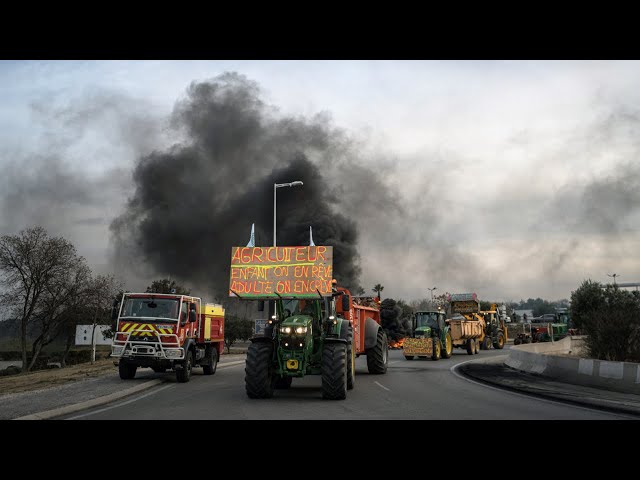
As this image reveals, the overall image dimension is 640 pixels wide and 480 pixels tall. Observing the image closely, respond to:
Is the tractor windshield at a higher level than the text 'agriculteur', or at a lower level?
lower

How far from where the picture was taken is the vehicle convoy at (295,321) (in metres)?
11.8

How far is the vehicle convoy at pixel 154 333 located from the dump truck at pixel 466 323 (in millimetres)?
17506

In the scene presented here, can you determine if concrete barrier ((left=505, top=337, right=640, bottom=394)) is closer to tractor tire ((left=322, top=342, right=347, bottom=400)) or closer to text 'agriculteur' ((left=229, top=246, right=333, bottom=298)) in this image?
tractor tire ((left=322, top=342, right=347, bottom=400))

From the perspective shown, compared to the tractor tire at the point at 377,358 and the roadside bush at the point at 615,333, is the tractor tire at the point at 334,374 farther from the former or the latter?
the roadside bush at the point at 615,333

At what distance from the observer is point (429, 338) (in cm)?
2655

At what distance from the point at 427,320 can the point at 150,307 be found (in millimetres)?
15975

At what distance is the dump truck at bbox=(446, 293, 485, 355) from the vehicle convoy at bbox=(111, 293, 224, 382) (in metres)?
17.5

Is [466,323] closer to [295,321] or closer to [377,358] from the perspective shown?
[377,358]

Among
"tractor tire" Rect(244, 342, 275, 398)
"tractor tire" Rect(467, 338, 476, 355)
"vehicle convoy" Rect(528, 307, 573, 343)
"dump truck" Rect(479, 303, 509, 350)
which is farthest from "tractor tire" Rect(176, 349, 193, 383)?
"vehicle convoy" Rect(528, 307, 573, 343)

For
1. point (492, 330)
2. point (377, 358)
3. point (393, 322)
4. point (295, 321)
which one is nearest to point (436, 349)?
point (377, 358)

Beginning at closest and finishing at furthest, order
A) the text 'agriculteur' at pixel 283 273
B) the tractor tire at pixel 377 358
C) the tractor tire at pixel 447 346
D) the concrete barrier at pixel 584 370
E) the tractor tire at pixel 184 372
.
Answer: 1. the concrete barrier at pixel 584 370
2. the text 'agriculteur' at pixel 283 273
3. the tractor tire at pixel 184 372
4. the tractor tire at pixel 377 358
5. the tractor tire at pixel 447 346

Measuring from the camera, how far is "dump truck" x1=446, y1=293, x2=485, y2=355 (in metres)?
30.4

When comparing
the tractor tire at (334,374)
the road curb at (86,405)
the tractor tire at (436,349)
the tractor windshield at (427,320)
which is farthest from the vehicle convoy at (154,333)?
the tractor windshield at (427,320)

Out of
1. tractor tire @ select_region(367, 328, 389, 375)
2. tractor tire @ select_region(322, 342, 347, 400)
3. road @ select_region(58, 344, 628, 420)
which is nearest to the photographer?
road @ select_region(58, 344, 628, 420)
